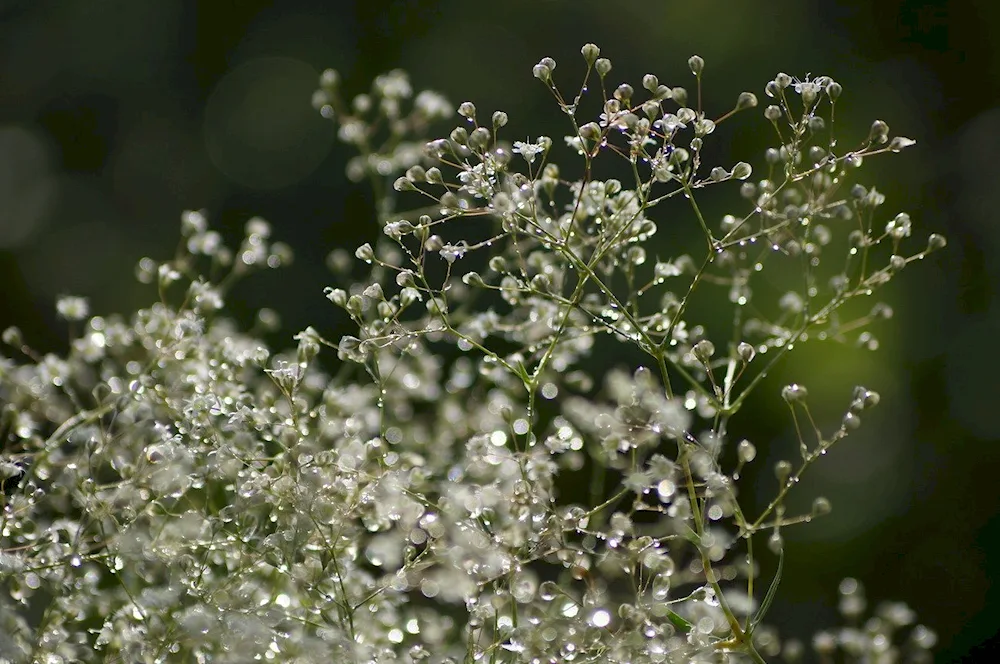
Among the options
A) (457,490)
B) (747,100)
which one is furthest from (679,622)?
(747,100)

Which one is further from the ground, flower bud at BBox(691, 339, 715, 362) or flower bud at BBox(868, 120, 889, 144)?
flower bud at BBox(868, 120, 889, 144)

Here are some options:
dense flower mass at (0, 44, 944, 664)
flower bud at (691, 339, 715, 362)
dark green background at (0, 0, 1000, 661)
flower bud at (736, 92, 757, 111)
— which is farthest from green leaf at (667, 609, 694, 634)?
dark green background at (0, 0, 1000, 661)

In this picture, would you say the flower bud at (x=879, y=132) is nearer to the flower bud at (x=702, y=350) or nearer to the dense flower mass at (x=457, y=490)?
the dense flower mass at (x=457, y=490)

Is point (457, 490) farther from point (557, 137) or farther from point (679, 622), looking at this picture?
point (557, 137)

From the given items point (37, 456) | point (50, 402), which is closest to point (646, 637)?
point (37, 456)

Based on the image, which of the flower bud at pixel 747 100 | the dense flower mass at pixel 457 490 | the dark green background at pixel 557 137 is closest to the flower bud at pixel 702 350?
the dense flower mass at pixel 457 490

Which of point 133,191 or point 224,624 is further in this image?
point 133,191

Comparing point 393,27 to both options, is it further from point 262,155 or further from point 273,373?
point 273,373

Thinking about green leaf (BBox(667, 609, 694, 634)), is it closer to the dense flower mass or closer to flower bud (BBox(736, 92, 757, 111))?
the dense flower mass
